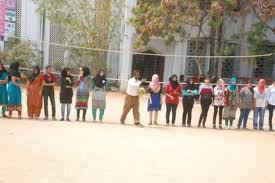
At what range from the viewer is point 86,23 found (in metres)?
25.2

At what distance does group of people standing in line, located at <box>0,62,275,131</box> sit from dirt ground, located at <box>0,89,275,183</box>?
0.69m

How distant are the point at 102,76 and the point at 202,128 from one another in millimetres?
3050

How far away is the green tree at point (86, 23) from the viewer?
80.9ft

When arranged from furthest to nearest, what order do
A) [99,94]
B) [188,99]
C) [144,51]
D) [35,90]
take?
[144,51], [188,99], [99,94], [35,90]

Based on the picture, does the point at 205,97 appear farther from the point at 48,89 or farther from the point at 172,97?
the point at 48,89

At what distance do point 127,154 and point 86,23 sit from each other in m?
17.0

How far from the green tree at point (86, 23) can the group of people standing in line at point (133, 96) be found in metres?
10.7

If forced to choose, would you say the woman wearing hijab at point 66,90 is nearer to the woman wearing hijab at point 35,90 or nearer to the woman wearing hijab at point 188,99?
the woman wearing hijab at point 35,90

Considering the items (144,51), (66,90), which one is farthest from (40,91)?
(144,51)

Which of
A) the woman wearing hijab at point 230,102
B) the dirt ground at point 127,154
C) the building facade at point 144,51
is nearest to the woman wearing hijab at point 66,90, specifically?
the dirt ground at point 127,154

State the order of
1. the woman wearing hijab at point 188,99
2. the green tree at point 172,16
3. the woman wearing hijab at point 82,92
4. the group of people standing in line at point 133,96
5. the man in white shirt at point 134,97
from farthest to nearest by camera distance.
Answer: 1. the green tree at point 172,16
2. the woman wearing hijab at point 188,99
3. the woman wearing hijab at point 82,92
4. the man in white shirt at point 134,97
5. the group of people standing in line at point 133,96

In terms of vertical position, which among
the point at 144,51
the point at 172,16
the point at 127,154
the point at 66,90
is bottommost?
the point at 127,154

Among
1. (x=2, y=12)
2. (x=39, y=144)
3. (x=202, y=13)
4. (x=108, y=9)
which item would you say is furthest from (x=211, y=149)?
(x=2, y=12)

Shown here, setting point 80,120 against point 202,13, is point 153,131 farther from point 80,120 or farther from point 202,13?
point 202,13
